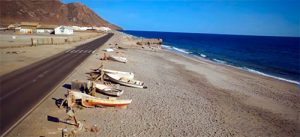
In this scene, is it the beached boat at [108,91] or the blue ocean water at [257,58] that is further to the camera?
the blue ocean water at [257,58]

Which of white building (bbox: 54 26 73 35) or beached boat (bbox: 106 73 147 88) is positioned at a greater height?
white building (bbox: 54 26 73 35)

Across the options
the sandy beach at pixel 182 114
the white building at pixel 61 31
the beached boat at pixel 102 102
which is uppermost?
the white building at pixel 61 31

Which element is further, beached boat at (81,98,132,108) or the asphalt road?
beached boat at (81,98,132,108)

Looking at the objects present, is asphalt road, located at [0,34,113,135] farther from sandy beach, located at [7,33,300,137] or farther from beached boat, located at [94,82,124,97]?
beached boat, located at [94,82,124,97]

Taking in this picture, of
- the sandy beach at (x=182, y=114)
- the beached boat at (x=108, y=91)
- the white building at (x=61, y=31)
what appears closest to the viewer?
the sandy beach at (x=182, y=114)

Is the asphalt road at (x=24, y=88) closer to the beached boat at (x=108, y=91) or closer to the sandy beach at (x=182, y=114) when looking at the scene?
the sandy beach at (x=182, y=114)

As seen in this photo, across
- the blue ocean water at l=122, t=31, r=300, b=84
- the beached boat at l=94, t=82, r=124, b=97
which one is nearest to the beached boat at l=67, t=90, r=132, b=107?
the beached boat at l=94, t=82, r=124, b=97

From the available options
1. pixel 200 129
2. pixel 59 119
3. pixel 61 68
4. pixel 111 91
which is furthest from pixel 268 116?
pixel 61 68

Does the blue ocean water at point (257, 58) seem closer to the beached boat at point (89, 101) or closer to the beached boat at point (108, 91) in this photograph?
the beached boat at point (108, 91)

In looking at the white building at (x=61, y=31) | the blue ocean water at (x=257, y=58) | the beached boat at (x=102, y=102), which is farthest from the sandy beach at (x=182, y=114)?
the white building at (x=61, y=31)

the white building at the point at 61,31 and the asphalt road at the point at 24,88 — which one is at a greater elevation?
the white building at the point at 61,31

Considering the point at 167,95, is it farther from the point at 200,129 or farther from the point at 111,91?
the point at 200,129

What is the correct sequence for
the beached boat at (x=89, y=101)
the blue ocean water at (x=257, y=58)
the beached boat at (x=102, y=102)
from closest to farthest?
the beached boat at (x=89, y=101) < the beached boat at (x=102, y=102) < the blue ocean water at (x=257, y=58)

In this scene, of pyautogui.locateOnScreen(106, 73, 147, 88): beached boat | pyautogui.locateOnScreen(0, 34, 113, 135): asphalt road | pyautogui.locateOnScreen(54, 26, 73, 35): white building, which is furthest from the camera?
pyautogui.locateOnScreen(54, 26, 73, 35): white building
